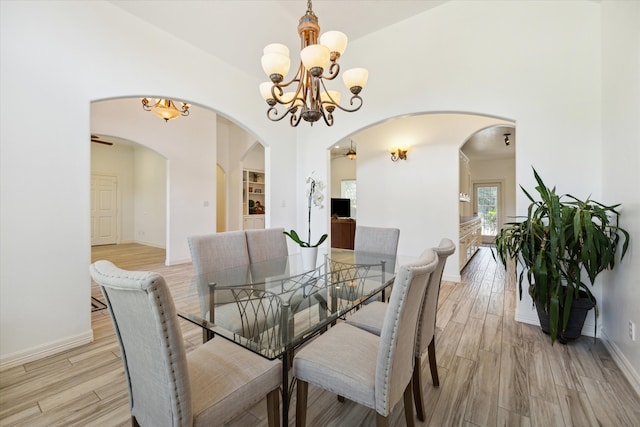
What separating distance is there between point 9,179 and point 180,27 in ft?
7.03

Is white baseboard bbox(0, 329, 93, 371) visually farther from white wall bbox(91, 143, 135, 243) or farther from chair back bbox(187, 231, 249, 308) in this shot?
white wall bbox(91, 143, 135, 243)

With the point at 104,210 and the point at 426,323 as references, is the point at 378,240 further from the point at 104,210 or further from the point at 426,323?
the point at 104,210

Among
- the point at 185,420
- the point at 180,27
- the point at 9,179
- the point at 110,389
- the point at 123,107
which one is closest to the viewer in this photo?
the point at 185,420

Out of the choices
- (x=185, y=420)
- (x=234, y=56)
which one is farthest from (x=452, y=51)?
(x=185, y=420)

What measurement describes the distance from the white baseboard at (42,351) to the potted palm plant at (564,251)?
147 inches

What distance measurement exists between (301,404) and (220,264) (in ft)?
4.39

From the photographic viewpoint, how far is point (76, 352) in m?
2.24

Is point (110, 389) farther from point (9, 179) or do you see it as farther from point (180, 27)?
point (180, 27)

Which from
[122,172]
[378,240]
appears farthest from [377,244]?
[122,172]

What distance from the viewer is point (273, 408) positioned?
3.99 ft

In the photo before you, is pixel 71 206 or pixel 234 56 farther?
pixel 234 56

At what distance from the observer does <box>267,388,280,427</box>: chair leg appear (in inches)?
47.3

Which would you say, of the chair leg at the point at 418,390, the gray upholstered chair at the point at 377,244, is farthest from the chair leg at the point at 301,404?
the gray upholstered chair at the point at 377,244

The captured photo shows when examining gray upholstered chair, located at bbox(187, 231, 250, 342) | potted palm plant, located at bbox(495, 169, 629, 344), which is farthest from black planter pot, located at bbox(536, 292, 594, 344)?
gray upholstered chair, located at bbox(187, 231, 250, 342)
